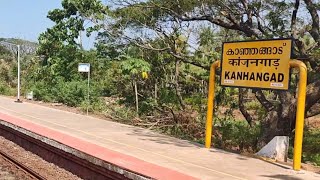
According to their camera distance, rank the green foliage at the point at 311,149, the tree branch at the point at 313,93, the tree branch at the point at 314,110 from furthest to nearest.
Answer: the tree branch at the point at 314,110
the green foliage at the point at 311,149
the tree branch at the point at 313,93

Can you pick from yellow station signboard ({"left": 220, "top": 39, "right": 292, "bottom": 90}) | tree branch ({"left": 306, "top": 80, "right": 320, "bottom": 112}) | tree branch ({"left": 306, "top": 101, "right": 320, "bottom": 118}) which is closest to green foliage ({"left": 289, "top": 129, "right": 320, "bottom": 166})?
tree branch ({"left": 306, "top": 101, "right": 320, "bottom": 118})

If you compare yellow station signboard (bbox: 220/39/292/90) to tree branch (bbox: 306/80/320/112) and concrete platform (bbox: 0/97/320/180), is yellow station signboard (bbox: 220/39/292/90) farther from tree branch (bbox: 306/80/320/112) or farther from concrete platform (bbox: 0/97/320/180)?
tree branch (bbox: 306/80/320/112)

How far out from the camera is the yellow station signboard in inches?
347

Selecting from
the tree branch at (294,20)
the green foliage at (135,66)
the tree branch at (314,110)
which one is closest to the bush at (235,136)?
the tree branch at (314,110)

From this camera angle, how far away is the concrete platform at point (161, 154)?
8.14 meters

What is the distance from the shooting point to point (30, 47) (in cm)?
5041

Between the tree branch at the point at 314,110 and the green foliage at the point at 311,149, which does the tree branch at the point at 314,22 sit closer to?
the tree branch at the point at 314,110

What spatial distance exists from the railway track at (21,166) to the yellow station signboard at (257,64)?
451cm

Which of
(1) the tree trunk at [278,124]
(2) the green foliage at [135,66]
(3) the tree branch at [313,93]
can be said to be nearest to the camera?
(3) the tree branch at [313,93]

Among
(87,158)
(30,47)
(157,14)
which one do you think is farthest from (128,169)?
(30,47)

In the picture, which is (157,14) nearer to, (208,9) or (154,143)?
(208,9)

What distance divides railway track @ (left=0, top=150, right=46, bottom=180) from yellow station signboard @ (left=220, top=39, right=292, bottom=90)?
178 inches

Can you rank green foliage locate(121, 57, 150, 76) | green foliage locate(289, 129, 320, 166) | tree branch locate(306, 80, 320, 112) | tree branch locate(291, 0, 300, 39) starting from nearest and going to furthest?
tree branch locate(306, 80, 320, 112) → green foliage locate(289, 129, 320, 166) → tree branch locate(291, 0, 300, 39) → green foliage locate(121, 57, 150, 76)

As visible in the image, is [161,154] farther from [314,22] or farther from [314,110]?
[314,22]
